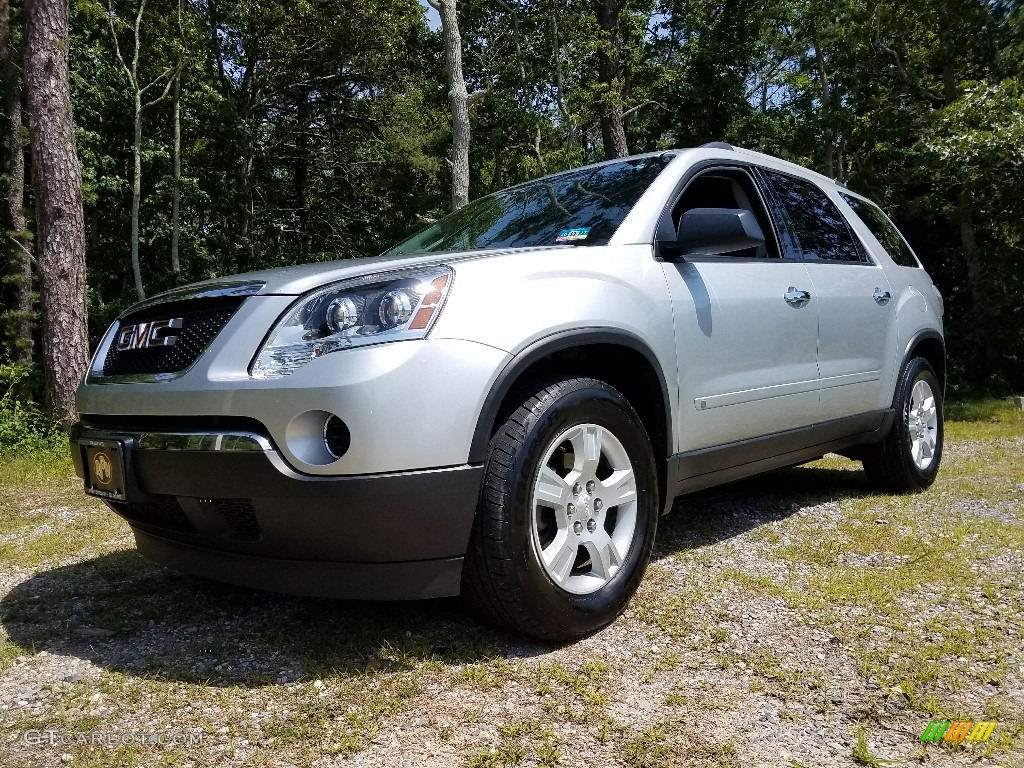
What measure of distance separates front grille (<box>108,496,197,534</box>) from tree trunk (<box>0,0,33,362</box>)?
11.1 meters

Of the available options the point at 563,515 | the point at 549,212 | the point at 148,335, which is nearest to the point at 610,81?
the point at 549,212

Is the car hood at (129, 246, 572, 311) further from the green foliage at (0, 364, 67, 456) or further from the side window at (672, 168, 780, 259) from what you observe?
the green foliage at (0, 364, 67, 456)

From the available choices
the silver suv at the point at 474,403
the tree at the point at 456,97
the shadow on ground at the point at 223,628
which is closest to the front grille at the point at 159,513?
the silver suv at the point at 474,403

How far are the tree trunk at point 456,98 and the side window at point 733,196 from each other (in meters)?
8.06

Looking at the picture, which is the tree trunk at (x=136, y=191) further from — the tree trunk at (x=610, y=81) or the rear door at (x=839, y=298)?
the rear door at (x=839, y=298)

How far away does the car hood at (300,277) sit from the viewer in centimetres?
222

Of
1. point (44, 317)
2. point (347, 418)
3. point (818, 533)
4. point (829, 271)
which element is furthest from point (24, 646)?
point (44, 317)

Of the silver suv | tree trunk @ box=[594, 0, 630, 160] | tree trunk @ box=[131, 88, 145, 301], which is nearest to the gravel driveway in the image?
the silver suv

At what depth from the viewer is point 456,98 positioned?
11.5 meters

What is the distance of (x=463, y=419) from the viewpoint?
2133 mm

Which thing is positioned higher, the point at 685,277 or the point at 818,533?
the point at 685,277

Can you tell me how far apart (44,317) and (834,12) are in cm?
1562

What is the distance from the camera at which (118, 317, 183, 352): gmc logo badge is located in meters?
2.43

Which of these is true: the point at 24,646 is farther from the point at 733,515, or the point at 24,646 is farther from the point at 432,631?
the point at 733,515
